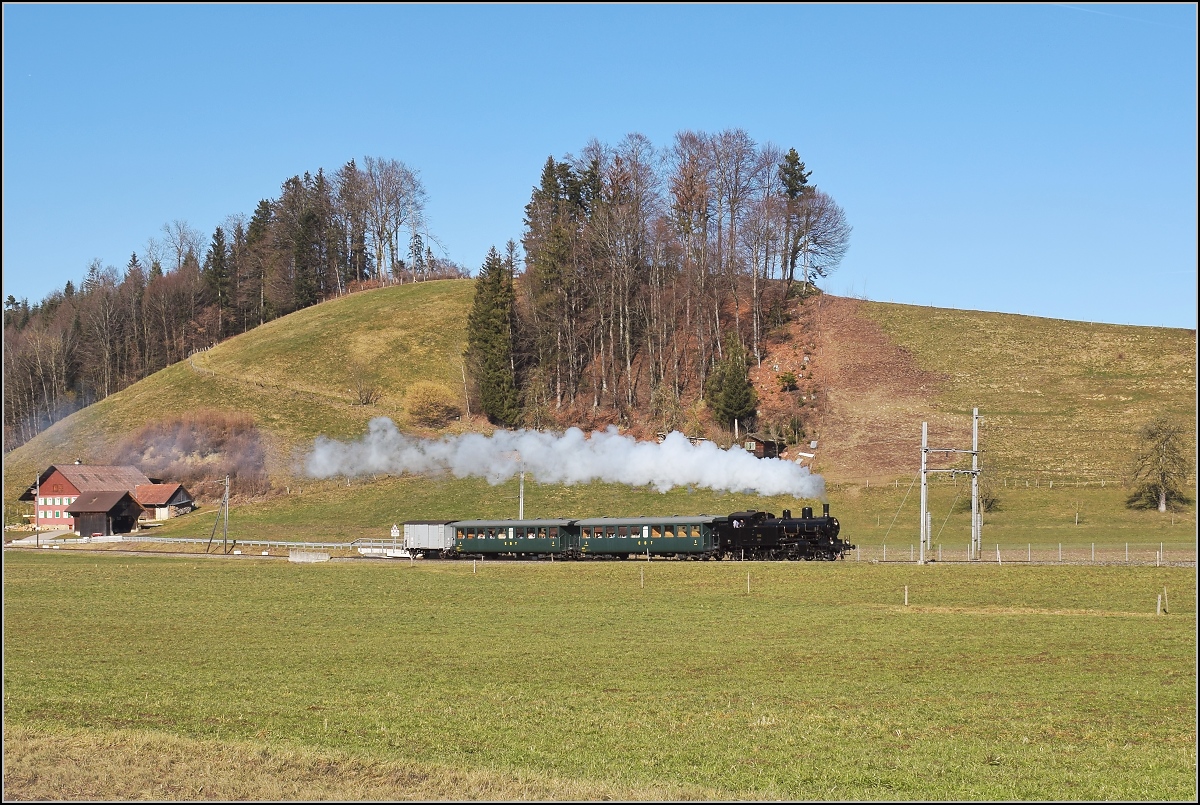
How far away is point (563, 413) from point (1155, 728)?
269 ft

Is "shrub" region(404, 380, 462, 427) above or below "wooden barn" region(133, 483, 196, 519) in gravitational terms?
above

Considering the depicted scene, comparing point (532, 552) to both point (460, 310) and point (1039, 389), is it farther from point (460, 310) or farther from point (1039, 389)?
point (460, 310)

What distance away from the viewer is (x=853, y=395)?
100125 mm

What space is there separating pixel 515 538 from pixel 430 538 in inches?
241

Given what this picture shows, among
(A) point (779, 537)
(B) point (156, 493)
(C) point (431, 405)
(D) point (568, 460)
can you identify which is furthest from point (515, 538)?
(B) point (156, 493)

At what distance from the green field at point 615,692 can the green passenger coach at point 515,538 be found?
17.5m

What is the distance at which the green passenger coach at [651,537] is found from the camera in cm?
6038

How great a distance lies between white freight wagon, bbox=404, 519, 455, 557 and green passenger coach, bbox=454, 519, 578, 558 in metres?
0.49

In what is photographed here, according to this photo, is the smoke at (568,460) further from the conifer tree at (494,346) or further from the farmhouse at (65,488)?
the farmhouse at (65,488)

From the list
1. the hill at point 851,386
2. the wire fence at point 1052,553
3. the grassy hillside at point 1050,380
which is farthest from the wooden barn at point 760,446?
the wire fence at point 1052,553

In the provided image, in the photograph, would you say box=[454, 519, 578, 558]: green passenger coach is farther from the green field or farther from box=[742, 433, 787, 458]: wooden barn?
box=[742, 433, 787, 458]: wooden barn

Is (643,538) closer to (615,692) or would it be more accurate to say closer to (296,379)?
(615,692)

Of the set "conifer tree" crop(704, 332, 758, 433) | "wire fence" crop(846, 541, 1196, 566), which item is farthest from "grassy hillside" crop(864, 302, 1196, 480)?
"wire fence" crop(846, 541, 1196, 566)

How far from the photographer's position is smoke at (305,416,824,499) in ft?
251
